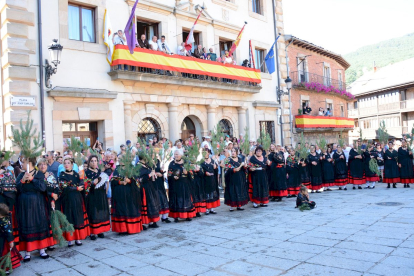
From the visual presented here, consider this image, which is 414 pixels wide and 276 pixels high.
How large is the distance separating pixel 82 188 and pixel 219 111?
1118 cm

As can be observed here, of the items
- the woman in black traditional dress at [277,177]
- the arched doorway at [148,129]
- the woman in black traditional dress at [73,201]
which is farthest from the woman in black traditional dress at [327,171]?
the woman in black traditional dress at [73,201]

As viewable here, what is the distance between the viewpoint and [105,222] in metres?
7.35

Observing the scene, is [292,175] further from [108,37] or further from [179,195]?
[108,37]

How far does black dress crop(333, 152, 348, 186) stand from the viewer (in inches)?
543

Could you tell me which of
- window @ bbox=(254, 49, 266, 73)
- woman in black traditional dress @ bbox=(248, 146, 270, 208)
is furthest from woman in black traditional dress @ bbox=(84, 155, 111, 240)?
window @ bbox=(254, 49, 266, 73)

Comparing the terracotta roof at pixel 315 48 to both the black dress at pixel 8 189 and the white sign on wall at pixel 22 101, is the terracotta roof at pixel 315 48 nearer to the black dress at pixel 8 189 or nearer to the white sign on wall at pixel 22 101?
the white sign on wall at pixel 22 101

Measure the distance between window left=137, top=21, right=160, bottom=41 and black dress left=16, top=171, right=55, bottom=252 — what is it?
33.4ft

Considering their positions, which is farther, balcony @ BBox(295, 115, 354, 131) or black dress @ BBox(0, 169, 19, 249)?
balcony @ BBox(295, 115, 354, 131)

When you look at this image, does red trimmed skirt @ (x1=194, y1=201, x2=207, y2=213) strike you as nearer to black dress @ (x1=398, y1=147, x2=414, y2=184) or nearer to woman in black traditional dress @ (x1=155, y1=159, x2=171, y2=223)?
woman in black traditional dress @ (x1=155, y1=159, x2=171, y2=223)

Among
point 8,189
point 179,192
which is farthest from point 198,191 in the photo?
point 8,189

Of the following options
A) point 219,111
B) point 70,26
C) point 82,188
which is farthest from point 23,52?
point 219,111

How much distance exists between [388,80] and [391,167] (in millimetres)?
29241

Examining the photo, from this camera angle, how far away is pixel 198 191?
362 inches

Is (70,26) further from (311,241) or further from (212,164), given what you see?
(311,241)
